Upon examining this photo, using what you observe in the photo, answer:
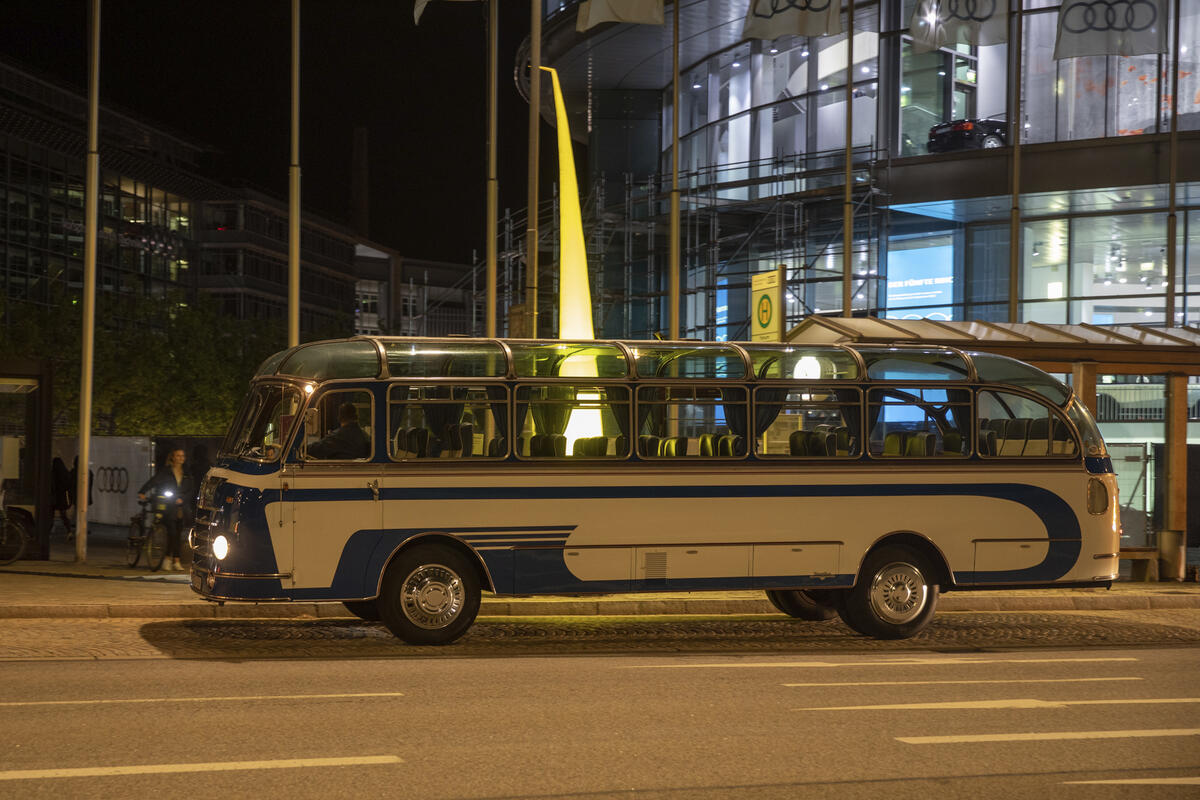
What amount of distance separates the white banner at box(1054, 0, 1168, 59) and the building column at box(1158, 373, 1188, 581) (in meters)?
8.93

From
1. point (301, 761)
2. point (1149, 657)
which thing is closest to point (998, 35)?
point (1149, 657)

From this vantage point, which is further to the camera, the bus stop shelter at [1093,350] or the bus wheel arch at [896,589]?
the bus stop shelter at [1093,350]

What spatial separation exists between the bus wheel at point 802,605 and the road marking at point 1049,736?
6.77 m

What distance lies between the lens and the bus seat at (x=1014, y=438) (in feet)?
49.8

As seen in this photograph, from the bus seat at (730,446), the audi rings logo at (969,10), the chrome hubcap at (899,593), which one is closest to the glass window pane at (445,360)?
the bus seat at (730,446)

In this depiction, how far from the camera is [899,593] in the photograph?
48.3 feet

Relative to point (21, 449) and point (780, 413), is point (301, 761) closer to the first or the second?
point (780, 413)

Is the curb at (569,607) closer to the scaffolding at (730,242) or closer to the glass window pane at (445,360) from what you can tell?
the glass window pane at (445,360)

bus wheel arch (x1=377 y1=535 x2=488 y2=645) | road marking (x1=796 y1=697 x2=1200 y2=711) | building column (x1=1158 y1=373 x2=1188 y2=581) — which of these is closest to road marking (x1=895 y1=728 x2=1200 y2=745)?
road marking (x1=796 y1=697 x2=1200 y2=711)

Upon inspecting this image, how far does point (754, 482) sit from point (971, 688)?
3.93m

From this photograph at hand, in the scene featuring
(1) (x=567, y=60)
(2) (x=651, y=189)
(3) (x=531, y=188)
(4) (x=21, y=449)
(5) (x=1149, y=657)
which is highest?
(1) (x=567, y=60)

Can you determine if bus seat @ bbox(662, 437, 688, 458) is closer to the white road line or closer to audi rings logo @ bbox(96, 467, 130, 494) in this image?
the white road line

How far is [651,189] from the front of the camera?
140 feet

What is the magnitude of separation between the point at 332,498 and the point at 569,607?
13.7 ft
